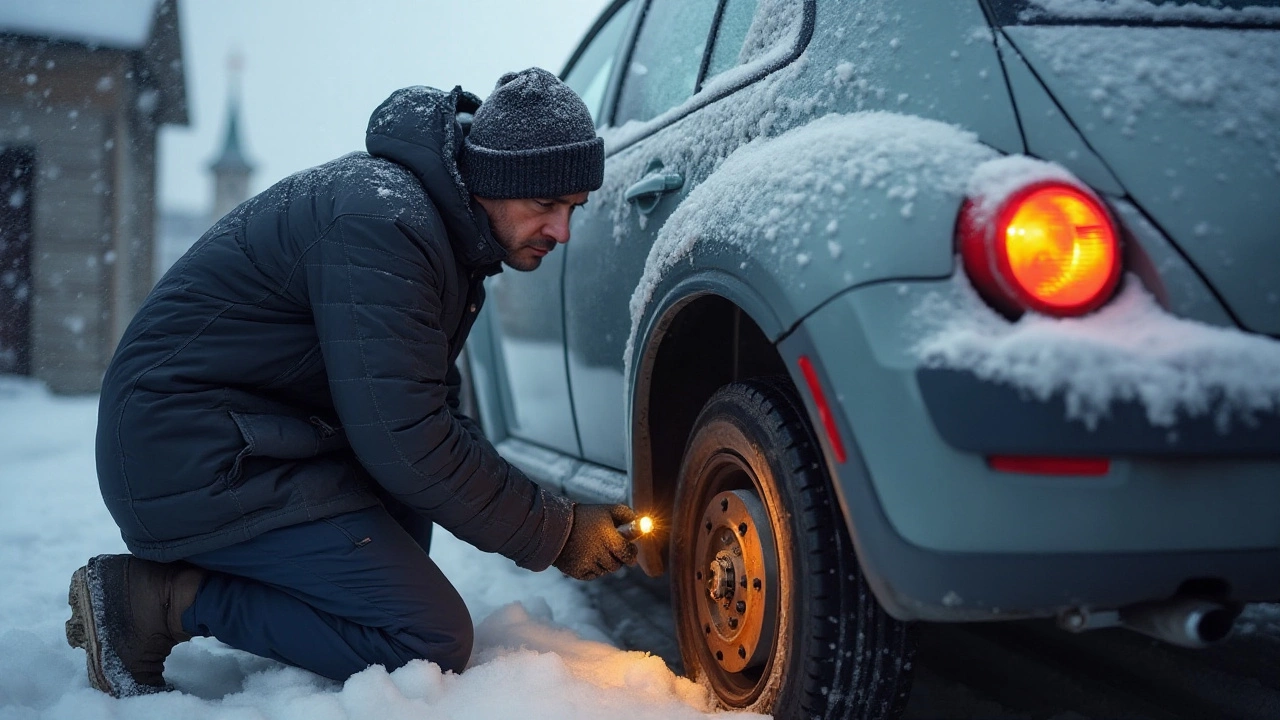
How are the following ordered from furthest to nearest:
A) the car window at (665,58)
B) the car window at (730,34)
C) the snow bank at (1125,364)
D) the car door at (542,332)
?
1. the car door at (542,332)
2. the car window at (665,58)
3. the car window at (730,34)
4. the snow bank at (1125,364)

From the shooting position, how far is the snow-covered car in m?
1.20

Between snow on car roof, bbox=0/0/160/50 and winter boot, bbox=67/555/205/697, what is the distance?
1218 centimetres

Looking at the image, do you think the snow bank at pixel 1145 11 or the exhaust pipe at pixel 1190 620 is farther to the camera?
the snow bank at pixel 1145 11

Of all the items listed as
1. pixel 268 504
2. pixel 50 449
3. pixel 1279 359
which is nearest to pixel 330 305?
pixel 268 504

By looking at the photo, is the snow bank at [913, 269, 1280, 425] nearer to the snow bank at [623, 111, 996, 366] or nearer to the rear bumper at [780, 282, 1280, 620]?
the rear bumper at [780, 282, 1280, 620]

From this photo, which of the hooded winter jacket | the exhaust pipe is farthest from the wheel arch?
the exhaust pipe

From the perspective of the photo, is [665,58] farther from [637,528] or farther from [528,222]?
[637,528]

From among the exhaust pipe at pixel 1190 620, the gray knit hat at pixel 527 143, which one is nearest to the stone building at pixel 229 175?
the gray knit hat at pixel 527 143

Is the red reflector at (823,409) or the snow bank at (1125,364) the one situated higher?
the snow bank at (1125,364)

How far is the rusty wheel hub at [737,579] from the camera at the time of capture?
1677mm

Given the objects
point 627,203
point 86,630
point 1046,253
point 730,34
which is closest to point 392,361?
point 627,203

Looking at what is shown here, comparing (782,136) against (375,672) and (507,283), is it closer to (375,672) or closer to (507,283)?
(375,672)

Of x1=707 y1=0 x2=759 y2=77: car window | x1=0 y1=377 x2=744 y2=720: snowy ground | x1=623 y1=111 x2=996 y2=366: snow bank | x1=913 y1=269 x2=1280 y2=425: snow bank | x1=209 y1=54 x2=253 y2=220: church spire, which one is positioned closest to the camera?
x1=913 y1=269 x2=1280 y2=425: snow bank

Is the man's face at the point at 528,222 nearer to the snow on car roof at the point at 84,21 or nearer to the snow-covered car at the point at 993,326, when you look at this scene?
the snow-covered car at the point at 993,326
